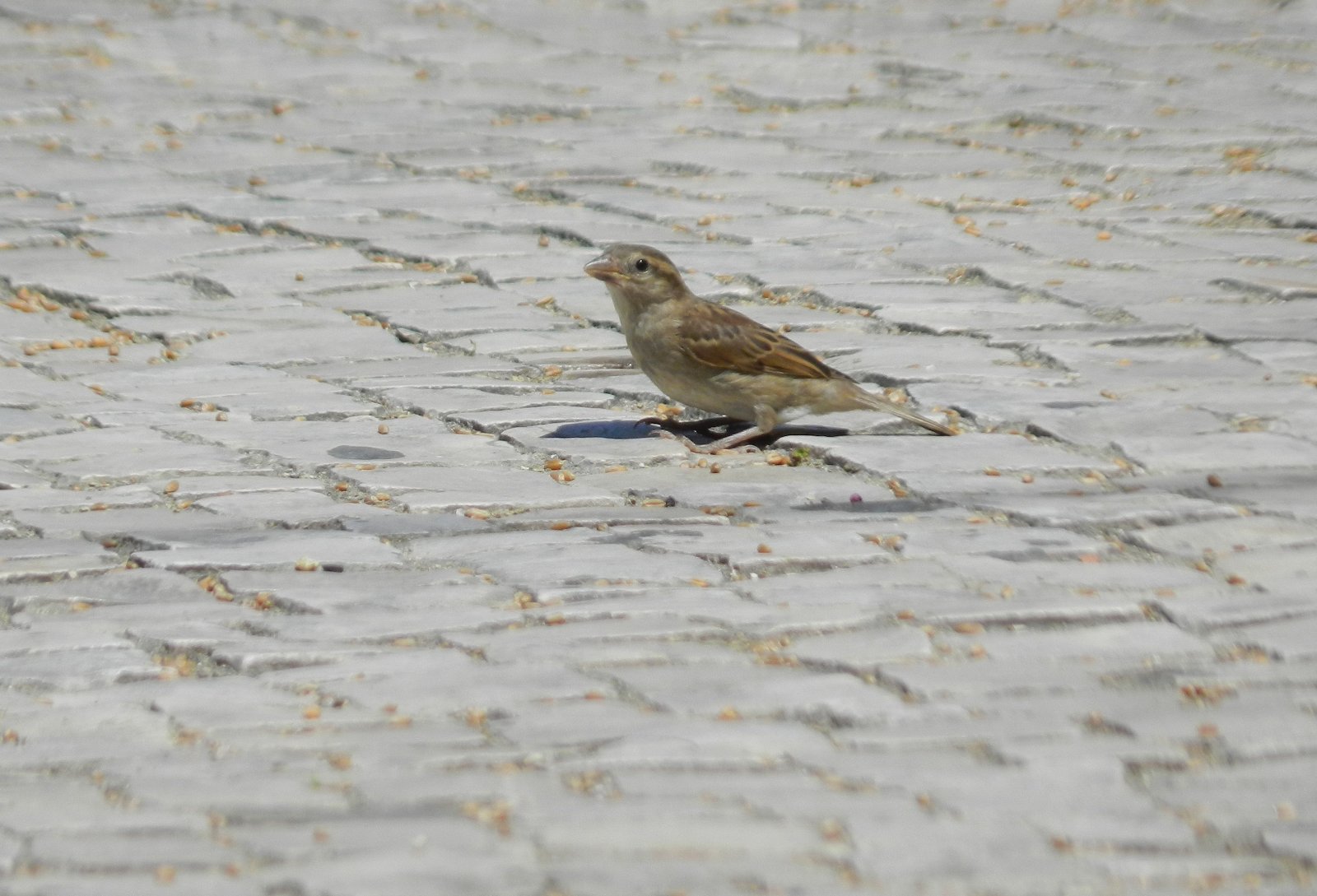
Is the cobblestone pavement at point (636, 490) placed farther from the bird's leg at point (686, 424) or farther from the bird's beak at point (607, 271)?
the bird's beak at point (607, 271)

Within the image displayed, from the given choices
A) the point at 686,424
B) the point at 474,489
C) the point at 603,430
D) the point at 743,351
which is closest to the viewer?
the point at 474,489

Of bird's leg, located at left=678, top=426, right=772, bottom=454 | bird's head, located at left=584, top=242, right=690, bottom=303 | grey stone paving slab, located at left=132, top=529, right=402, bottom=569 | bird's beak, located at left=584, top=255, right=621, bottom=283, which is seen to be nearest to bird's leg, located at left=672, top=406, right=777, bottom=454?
bird's leg, located at left=678, top=426, right=772, bottom=454

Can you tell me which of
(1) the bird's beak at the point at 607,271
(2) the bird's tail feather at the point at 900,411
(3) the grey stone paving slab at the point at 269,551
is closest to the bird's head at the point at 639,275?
(1) the bird's beak at the point at 607,271

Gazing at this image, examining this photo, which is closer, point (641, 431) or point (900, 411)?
point (900, 411)

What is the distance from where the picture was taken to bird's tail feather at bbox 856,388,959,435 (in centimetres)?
591

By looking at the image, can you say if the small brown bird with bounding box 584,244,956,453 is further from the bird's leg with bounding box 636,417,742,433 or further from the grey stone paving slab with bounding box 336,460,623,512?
the grey stone paving slab with bounding box 336,460,623,512

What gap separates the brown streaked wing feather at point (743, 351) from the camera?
589 centimetres

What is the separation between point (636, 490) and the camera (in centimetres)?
547

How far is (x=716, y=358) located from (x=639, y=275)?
1.18ft

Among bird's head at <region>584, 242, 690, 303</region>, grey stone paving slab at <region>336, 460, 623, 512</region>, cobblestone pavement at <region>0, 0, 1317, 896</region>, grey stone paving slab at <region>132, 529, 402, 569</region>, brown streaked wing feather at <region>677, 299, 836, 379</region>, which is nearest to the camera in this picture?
cobblestone pavement at <region>0, 0, 1317, 896</region>

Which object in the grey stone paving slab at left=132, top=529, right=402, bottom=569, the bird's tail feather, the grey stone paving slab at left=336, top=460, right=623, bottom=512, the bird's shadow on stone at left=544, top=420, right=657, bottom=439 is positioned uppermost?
the bird's tail feather

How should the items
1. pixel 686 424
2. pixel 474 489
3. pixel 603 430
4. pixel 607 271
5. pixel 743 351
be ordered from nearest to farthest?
pixel 474 489 → pixel 743 351 → pixel 607 271 → pixel 603 430 → pixel 686 424

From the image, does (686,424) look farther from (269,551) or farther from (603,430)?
(269,551)

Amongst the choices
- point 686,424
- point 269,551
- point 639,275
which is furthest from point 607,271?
point 269,551
